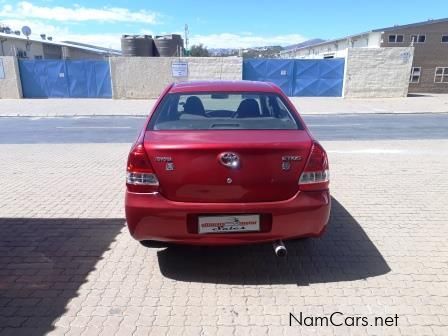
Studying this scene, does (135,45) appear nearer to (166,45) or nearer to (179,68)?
(166,45)

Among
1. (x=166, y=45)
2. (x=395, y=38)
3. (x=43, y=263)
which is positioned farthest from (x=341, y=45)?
(x=43, y=263)

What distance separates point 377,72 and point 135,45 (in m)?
14.6

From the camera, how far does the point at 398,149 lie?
8828 millimetres

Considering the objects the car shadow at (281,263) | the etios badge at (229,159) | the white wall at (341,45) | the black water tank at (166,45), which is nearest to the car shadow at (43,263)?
the car shadow at (281,263)

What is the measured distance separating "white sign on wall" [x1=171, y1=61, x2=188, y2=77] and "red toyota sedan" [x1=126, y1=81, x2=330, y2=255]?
18950 millimetres

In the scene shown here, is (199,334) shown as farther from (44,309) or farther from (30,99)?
(30,99)

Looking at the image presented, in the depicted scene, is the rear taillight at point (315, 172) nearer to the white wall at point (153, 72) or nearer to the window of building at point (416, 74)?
the white wall at point (153, 72)

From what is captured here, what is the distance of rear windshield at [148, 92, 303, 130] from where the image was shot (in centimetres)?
337

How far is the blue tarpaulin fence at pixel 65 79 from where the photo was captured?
2208 cm

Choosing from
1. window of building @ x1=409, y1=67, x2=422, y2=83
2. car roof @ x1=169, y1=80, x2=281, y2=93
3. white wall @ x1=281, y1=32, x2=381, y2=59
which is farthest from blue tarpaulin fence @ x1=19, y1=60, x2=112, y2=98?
window of building @ x1=409, y1=67, x2=422, y2=83

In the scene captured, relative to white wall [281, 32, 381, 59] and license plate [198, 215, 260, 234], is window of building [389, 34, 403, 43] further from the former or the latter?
license plate [198, 215, 260, 234]

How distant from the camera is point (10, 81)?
71.7 feet

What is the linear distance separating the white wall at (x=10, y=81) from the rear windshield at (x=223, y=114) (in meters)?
21.5

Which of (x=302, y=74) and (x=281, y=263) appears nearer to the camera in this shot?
(x=281, y=263)
